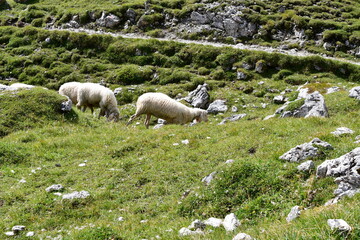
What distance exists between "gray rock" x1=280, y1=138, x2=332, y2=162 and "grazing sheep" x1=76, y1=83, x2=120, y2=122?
689 inches

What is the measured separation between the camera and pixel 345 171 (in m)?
7.68

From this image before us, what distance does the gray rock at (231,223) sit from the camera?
691cm

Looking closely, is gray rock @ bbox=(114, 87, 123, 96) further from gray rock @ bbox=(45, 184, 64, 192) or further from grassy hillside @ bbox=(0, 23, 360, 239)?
gray rock @ bbox=(45, 184, 64, 192)

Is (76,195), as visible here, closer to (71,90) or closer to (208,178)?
(208,178)

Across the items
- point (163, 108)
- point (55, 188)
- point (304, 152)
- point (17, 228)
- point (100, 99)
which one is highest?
point (304, 152)

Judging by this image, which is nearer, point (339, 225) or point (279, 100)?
point (339, 225)

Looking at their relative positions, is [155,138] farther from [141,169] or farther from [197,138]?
[141,169]

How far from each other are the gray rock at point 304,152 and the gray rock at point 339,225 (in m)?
5.09

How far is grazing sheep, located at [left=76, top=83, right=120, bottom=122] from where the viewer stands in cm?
→ 2500

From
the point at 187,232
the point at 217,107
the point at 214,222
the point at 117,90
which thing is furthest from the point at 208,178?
the point at 117,90

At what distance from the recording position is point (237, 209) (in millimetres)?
8164

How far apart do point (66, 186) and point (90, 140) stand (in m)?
5.07

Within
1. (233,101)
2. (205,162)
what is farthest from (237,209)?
(233,101)

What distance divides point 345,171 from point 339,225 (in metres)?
3.79
